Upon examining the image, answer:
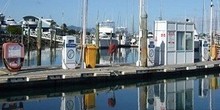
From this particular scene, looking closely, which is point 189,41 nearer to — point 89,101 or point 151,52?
point 151,52

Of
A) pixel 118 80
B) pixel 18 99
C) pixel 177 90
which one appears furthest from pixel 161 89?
pixel 18 99

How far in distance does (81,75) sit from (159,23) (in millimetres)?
8687

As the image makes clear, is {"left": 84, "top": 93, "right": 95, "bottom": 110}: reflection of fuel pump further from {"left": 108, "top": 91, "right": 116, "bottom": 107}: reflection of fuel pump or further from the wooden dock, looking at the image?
the wooden dock

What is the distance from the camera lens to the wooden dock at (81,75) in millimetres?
21422

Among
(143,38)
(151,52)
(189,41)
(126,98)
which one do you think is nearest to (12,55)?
(126,98)

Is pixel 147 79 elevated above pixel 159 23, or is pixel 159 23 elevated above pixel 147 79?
pixel 159 23

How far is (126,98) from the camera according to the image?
21.5 meters

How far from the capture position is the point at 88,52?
85.2 feet

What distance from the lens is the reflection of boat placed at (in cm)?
8356

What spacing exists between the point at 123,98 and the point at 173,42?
33.5 feet

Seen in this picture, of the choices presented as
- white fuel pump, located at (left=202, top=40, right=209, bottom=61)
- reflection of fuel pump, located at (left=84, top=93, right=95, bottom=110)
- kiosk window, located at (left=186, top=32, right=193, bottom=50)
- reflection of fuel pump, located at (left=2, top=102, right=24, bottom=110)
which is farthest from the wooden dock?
white fuel pump, located at (left=202, top=40, right=209, bottom=61)

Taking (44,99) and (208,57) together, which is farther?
(208,57)

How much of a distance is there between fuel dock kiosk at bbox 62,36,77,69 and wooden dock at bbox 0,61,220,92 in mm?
501

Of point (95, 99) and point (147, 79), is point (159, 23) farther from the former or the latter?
point (95, 99)
